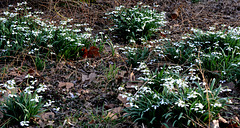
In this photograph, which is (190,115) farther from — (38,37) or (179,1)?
(179,1)

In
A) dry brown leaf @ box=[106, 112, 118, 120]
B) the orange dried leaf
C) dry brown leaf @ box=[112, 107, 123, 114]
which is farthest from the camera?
the orange dried leaf

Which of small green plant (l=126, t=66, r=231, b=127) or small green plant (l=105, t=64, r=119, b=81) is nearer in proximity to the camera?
small green plant (l=126, t=66, r=231, b=127)

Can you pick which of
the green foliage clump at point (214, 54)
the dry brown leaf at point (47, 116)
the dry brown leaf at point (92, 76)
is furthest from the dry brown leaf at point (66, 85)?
the green foliage clump at point (214, 54)

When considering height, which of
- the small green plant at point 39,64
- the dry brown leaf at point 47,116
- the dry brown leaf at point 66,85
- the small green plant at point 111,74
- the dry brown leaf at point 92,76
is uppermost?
the small green plant at point 39,64

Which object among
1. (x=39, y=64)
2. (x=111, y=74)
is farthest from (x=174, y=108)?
(x=39, y=64)

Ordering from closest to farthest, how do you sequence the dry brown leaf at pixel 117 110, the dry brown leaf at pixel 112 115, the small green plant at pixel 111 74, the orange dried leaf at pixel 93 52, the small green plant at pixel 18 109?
the small green plant at pixel 18 109, the dry brown leaf at pixel 112 115, the dry brown leaf at pixel 117 110, the small green plant at pixel 111 74, the orange dried leaf at pixel 93 52

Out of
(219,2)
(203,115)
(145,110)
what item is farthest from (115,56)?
(219,2)

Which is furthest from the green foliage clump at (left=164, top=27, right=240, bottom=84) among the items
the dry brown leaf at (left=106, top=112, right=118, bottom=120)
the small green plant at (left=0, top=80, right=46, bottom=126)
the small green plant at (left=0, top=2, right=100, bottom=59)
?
the small green plant at (left=0, top=80, right=46, bottom=126)

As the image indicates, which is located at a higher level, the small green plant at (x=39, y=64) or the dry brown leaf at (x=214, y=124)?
the small green plant at (x=39, y=64)

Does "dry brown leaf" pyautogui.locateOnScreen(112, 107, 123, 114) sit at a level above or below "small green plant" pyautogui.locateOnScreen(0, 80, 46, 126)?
below

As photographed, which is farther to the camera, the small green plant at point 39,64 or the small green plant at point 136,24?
the small green plant at point 136,24

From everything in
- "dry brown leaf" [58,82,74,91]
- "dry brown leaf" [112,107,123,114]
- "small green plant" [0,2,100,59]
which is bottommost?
"dry brown leaf" [112,107,123,114]

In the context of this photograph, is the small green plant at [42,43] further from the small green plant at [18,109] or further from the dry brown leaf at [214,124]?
the dry brown leaf at [214,124]

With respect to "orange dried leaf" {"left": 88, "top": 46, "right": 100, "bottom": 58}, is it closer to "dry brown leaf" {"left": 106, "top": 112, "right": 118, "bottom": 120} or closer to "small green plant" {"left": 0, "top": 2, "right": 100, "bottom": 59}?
"small green plant" {"left": 0, "top": 2, "right": 100, "bottom": 59}
